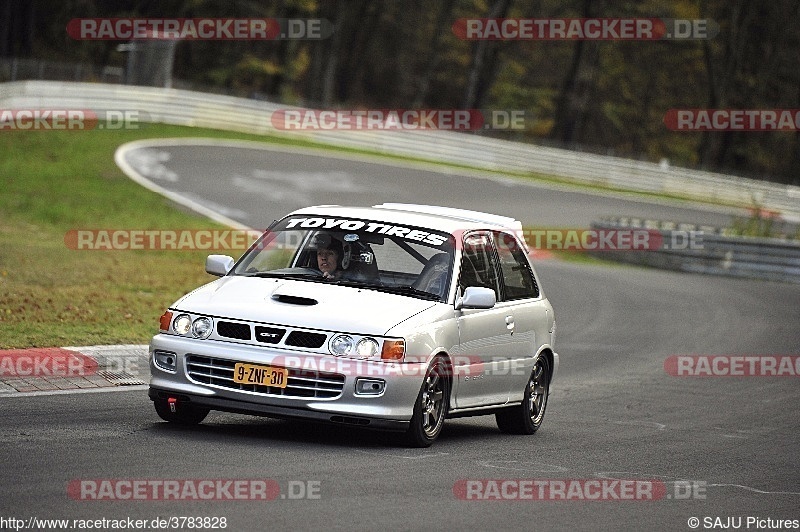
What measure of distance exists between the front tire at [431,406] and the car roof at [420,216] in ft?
4.21

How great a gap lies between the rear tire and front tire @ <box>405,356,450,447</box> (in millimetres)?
1440

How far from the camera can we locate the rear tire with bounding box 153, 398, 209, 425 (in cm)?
952

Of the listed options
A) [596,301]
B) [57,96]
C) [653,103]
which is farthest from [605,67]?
[596,301]

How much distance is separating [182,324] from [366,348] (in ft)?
4.15

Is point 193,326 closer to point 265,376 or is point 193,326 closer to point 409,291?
point 265,376

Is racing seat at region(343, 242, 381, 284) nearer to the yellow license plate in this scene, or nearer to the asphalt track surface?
the asphalt track surface

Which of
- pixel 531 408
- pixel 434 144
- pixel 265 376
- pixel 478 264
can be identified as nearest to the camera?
pixel 265 376

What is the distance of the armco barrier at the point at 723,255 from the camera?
3006cm

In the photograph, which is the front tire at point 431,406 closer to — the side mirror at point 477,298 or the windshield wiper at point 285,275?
the side mirror at point 477,298

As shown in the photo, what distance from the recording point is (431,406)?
31.6 feet

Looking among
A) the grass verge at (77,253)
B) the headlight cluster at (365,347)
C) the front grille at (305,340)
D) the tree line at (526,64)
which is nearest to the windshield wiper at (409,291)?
the headlight cluster at (365,347)

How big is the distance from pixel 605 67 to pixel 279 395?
80584 mm

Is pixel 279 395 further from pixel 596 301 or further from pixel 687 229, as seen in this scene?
pixel 687 229

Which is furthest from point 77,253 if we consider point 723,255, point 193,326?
point 723,255
